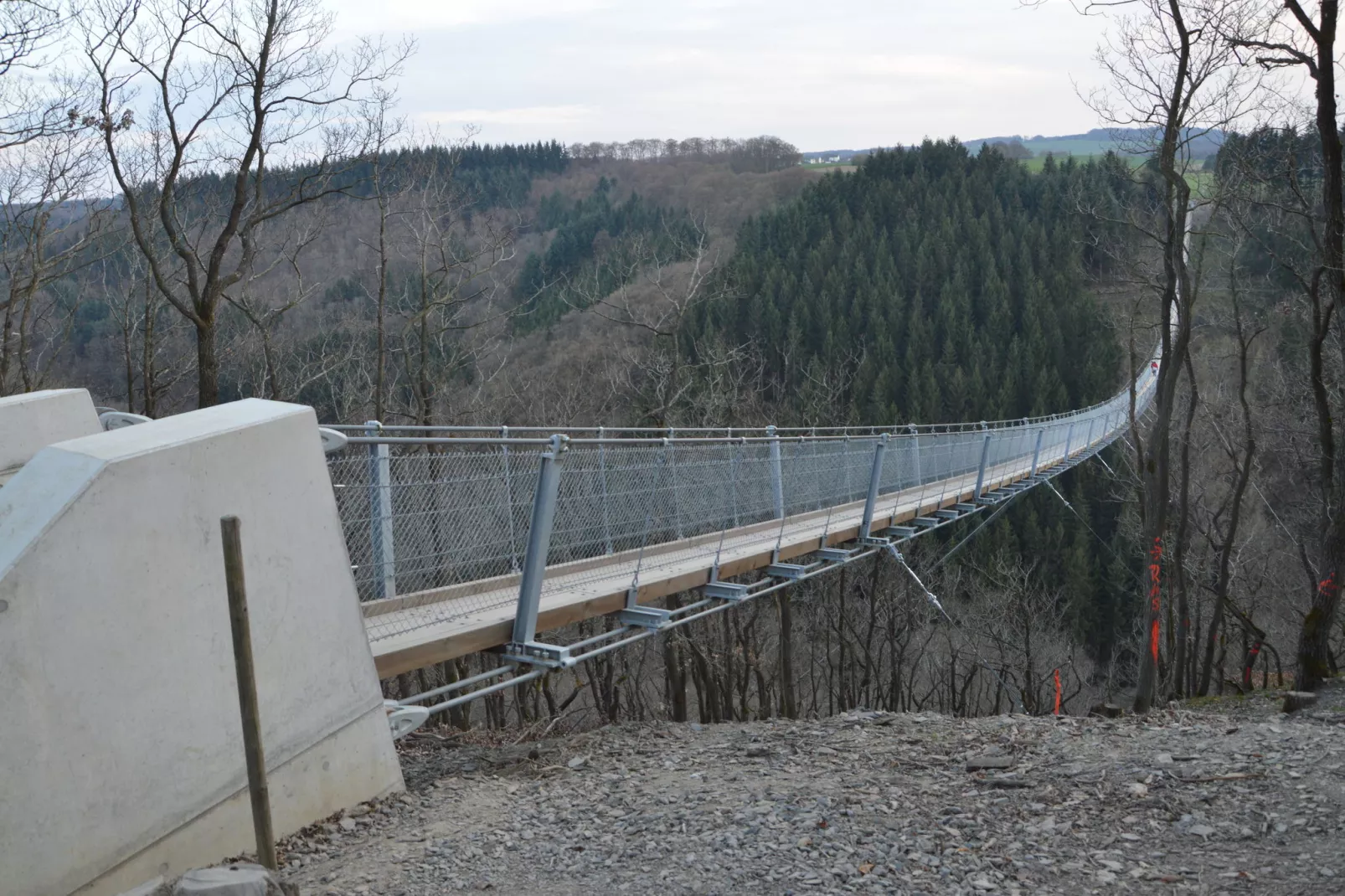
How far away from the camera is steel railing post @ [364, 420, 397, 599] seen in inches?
178

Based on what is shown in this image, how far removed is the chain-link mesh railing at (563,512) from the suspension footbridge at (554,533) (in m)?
0.01

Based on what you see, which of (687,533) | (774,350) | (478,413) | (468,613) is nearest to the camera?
(468,613)

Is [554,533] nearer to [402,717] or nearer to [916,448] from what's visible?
[402,717]

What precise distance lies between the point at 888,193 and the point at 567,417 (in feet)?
171

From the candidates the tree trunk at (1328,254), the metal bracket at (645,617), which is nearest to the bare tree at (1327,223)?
the tree trunk at (1328,254)

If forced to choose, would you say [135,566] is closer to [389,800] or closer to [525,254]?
[389,800]

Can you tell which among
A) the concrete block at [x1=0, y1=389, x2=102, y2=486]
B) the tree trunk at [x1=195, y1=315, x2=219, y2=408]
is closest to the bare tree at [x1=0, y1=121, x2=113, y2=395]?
the tree trunk at [x1=195, y1=315, x2=219, y2=408]

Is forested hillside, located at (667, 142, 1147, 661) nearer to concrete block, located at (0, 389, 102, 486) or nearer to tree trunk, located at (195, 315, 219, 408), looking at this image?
tree trunk, located at (195, 315, 219, 408)

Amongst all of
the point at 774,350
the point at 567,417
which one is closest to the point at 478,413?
the point at 567,417

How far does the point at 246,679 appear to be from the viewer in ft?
9.57

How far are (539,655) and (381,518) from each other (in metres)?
1.04

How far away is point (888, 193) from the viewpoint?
6612 centimetres

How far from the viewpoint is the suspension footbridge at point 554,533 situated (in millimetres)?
4605

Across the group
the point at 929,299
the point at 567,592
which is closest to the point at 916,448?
the point at 567,592
